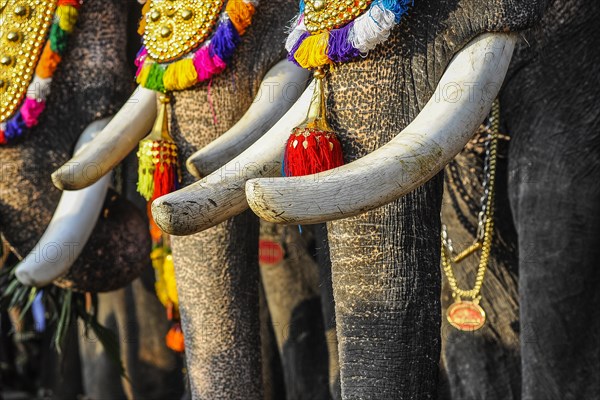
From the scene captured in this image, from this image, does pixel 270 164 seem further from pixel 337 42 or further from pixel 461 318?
pixel 461 318

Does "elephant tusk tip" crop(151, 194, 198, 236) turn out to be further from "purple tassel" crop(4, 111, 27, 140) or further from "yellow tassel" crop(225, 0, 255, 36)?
"purple tassel" crop(4, 111, 27, 140)

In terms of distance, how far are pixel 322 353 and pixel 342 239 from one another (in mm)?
1482

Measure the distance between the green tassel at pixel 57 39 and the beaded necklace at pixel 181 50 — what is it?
0.45 m


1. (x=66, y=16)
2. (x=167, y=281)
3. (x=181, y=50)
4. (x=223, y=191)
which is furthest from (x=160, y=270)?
(x=223, y=191)

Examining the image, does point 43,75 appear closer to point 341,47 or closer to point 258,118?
point 258,118

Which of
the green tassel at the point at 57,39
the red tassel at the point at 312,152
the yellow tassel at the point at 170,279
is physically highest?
the green tassel at the point at 57,39

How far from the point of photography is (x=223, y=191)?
5.49 feet

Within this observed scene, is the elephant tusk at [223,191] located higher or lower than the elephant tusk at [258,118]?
lower

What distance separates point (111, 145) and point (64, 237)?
0.92 ft

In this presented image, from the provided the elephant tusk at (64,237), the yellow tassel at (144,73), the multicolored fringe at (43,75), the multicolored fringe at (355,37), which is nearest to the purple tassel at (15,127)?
the multicolored fringe at (43,75)

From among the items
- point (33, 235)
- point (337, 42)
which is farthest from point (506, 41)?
point (33, 235)

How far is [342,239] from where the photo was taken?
5.49 ft

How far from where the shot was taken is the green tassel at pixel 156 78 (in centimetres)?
212

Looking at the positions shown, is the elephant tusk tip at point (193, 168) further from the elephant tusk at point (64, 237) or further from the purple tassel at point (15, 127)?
the purple tassel at point (15, 127)
